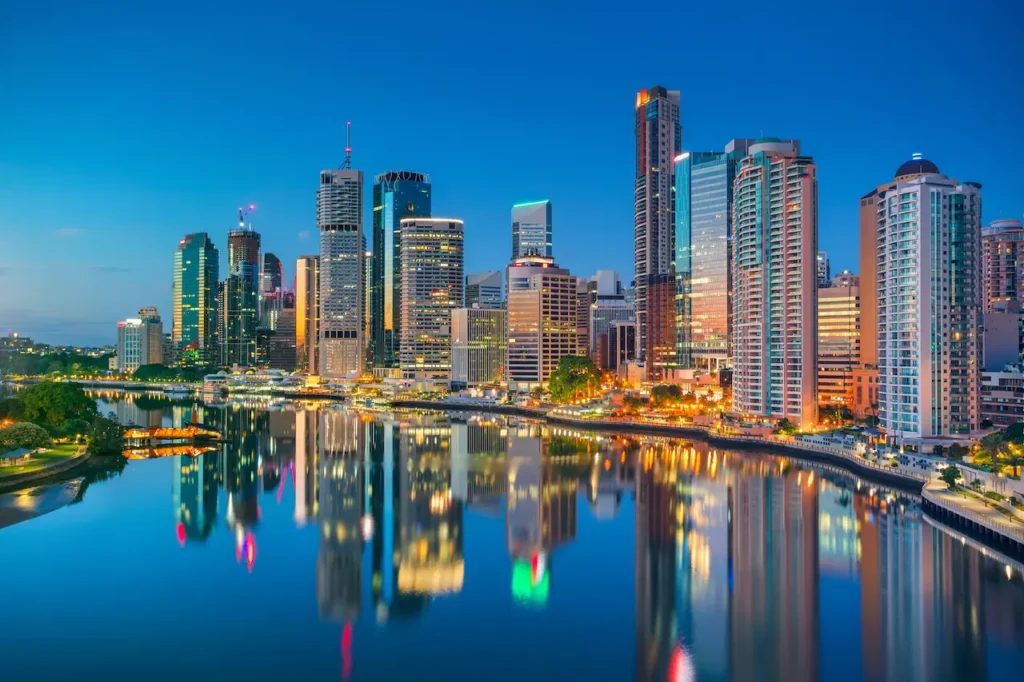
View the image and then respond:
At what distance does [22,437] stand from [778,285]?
114 ft

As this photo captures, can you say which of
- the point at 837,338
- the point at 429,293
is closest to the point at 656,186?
the point at 429,293

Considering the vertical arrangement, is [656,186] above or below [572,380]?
above

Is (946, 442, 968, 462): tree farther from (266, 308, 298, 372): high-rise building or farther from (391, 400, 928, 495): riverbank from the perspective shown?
(266, 308, 298, 372): high-rise building

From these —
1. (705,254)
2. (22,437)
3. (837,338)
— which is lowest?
(22,437)

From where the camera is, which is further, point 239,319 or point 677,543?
point 239,319

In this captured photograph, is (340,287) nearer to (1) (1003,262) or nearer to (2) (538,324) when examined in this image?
(2) (538,324)

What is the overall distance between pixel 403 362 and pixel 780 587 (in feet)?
244

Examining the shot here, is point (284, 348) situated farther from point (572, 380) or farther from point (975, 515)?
point (975, 515)

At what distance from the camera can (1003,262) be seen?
202 ft

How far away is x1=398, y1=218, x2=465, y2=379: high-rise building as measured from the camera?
8975 cm

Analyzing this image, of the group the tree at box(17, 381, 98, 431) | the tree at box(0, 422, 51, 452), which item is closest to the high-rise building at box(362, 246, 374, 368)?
the tree at box(17, 381, 98, 431)

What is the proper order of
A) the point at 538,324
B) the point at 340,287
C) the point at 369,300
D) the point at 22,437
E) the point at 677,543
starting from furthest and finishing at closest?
the point at 369,300
the point at 340,287
the point at 538,324
the point at 22,437
the point at 677,543

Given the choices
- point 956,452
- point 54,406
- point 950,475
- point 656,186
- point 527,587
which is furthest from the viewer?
point 656,186

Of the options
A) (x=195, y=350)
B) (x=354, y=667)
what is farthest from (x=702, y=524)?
(x=195, y=350)
